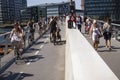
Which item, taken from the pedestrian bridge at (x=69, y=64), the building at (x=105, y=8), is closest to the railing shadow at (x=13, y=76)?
the pedestrian bridge at (x=69, y=64)

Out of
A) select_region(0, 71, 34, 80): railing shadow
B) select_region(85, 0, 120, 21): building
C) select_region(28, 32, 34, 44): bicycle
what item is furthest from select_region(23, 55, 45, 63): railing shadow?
select_region(85, 0, 120, 21): building

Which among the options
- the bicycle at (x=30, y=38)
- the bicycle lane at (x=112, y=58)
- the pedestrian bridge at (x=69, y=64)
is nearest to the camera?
the pedestrian bridge at (x=69, y=64)

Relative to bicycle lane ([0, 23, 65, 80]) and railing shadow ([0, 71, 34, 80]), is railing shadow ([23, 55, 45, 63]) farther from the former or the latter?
railing shadow ([0, 71, 34, 80])

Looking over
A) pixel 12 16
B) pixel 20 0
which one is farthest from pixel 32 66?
pixel 20 0

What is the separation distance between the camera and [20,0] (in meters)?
186

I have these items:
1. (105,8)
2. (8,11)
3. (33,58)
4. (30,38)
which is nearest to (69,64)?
(33,58)

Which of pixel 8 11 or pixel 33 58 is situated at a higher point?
pixel 33 58

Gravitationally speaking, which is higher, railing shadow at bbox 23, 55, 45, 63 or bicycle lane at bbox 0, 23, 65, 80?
bicycle lane at bbox 0, 23, 65, 80

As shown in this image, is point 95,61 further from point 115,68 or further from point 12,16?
point 12,16

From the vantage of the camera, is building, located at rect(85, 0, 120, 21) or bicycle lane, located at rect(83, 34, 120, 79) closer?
bicycle lane, located at rect(83, 34, 120, 79)

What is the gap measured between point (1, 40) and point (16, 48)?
1.65m

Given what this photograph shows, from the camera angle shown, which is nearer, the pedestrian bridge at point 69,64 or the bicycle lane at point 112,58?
the pedestrian bridge at point 69,64

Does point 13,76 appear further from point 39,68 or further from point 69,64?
point 69,64

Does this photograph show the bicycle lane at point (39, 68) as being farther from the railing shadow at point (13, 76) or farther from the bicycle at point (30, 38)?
the bicycle at point (30, 38)
